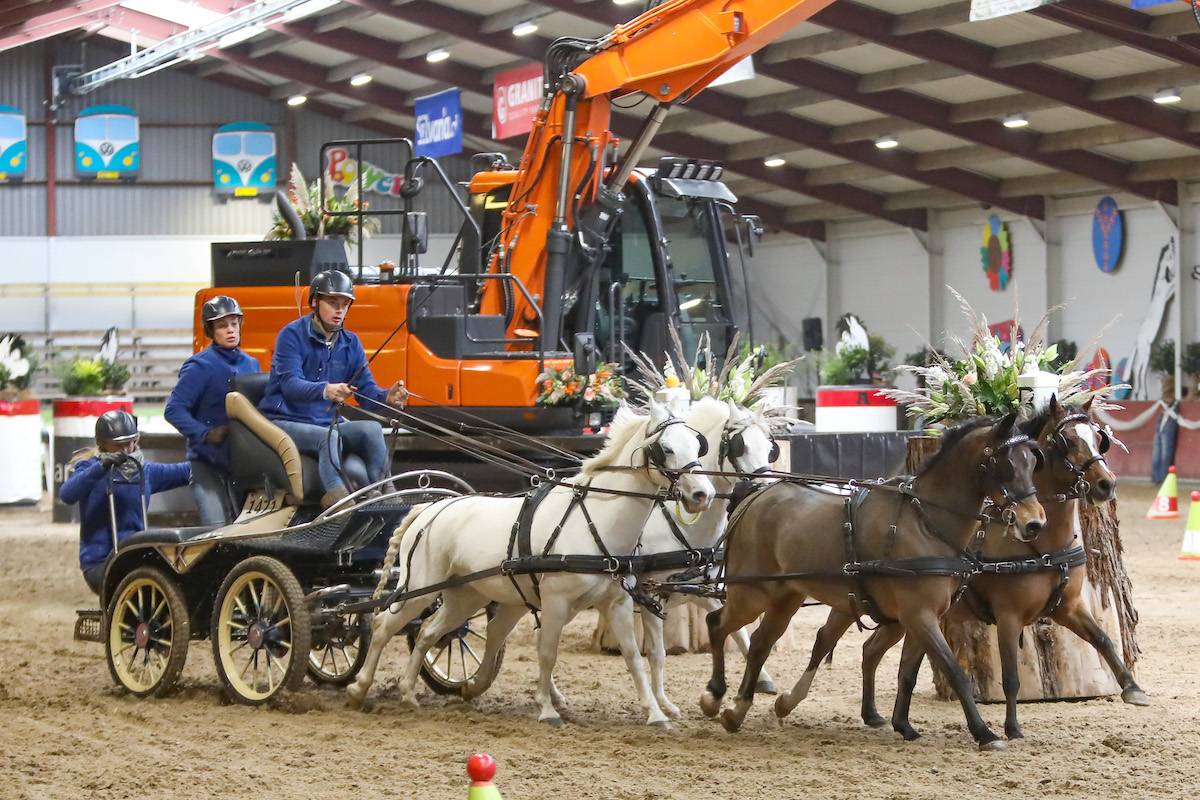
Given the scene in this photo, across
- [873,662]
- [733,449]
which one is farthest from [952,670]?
[733,449]

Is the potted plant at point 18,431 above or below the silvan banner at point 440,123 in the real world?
below

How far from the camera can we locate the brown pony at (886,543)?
6.50 meters

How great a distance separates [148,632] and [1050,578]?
4.45 metres

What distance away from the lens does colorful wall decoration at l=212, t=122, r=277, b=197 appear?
32.3 m

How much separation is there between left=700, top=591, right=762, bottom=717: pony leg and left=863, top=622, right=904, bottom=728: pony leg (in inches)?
22.2

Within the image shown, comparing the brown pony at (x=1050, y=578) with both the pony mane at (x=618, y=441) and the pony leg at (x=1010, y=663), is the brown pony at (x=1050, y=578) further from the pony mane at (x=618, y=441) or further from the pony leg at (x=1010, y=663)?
the pony mane at (x=618, y=441)

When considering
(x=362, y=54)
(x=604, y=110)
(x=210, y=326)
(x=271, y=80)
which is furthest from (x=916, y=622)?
(x=271, y=80)

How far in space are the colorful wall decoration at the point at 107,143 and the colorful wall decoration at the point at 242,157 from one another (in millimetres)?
1630

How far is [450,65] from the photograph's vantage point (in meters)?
26.0

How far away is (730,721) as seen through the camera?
274 inches

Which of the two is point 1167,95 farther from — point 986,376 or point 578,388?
point 986,376

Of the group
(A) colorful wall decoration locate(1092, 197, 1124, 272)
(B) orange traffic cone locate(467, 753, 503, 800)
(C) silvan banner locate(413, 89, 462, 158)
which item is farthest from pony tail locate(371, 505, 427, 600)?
(A) colorful wall decoration locate(1092, 197, 1124, 272)

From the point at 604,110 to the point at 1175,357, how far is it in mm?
13669

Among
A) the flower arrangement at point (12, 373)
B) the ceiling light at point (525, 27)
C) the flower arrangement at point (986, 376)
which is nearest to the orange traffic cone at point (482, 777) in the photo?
the flower arrangement at point (986, 376)
